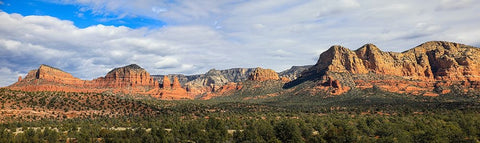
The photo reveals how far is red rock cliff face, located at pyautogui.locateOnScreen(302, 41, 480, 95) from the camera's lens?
13712 centimetres

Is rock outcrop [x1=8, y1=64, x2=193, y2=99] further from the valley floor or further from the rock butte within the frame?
the valley floor

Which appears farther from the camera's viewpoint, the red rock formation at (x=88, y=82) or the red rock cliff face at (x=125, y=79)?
the red rock cliff face at (x=125, y=79)

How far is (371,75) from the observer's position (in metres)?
147

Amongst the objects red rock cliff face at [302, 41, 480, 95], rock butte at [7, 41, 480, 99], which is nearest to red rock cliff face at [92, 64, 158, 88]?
rock butte at [7, 41, 480, 99]

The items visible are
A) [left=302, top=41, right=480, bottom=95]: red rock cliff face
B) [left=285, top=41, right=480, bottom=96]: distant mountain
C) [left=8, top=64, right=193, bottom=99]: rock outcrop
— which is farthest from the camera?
[left=8, top=64, right=193, bottom=99]: rock outcrop

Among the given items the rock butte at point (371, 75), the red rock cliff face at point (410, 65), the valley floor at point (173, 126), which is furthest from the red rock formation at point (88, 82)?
the red rock cliff face at point (410, 65)

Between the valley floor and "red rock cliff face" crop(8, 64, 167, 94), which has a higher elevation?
"red rock cliff face" crop(8, 64, 167, 94)

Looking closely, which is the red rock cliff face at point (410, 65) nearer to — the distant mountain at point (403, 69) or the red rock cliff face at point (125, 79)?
the distant mountain at point (403, 69)

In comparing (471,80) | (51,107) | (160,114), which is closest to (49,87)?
(51,107)

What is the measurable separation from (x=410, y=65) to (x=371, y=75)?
2642 centimetres

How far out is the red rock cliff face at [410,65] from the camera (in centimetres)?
13712

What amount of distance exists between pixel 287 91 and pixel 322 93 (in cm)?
2564

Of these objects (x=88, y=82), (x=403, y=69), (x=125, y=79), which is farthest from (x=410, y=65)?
(x=88, y=82)

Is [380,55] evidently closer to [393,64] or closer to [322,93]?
[393,64]
